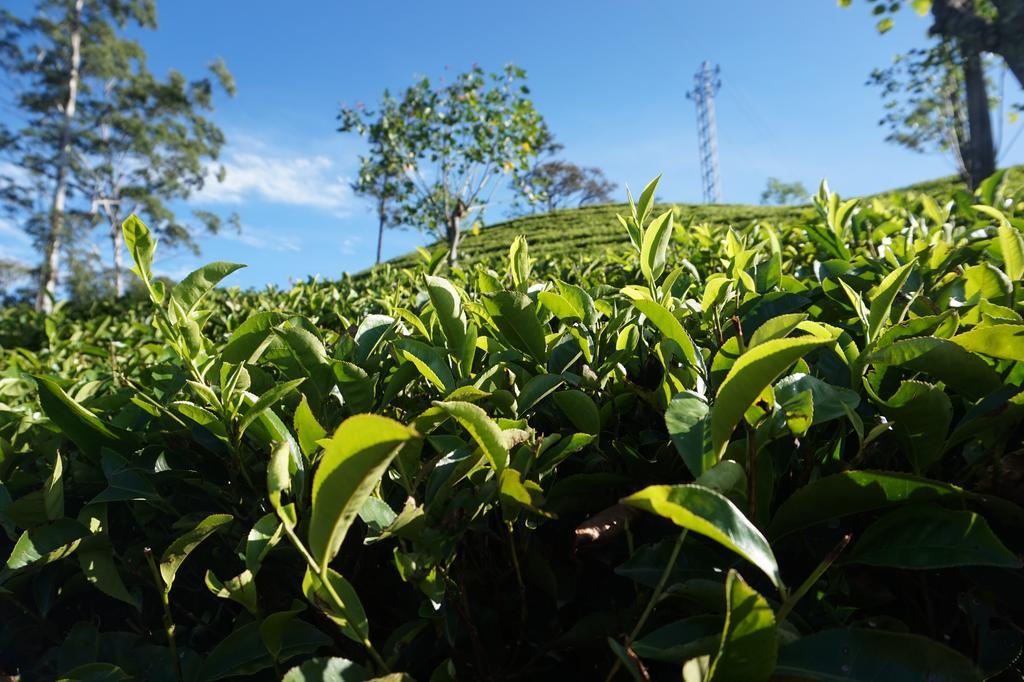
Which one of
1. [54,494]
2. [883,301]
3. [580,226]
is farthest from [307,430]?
[580,226]

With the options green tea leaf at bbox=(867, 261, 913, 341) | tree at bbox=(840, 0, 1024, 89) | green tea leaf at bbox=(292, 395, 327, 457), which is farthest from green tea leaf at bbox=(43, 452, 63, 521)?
tree at bbox=(840, 0, 1024, 89)

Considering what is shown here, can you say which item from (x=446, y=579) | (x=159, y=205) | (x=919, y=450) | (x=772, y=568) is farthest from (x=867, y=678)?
(x=159, y=205)

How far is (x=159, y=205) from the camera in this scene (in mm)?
36500

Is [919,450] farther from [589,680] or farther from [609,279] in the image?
[609,279]

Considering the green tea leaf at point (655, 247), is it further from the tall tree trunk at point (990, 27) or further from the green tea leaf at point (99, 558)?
the tall tree trunk at point (990, 27)

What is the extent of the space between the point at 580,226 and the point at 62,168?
2609 centimetres

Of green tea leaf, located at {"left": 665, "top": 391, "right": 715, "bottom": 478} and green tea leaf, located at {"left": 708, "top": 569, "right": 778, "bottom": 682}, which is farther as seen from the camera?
green tea leaf, located at {"left": 665, "top": 391, "right": 715, "bottom": 478}

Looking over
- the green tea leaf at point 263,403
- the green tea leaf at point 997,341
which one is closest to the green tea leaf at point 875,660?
the green tea leaf at point 997,341

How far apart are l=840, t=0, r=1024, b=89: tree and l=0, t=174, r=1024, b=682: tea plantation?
9.48 meters

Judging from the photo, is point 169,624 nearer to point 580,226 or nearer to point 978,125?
point 978,125

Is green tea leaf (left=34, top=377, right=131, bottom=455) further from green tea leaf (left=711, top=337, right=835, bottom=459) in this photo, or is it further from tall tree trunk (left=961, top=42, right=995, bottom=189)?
tall tree trunk (left=961, top=42, right=995, bottom=189)

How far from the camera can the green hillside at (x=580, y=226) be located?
54.0ft

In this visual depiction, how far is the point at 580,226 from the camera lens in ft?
70.8

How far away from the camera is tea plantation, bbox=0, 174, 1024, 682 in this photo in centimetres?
64
